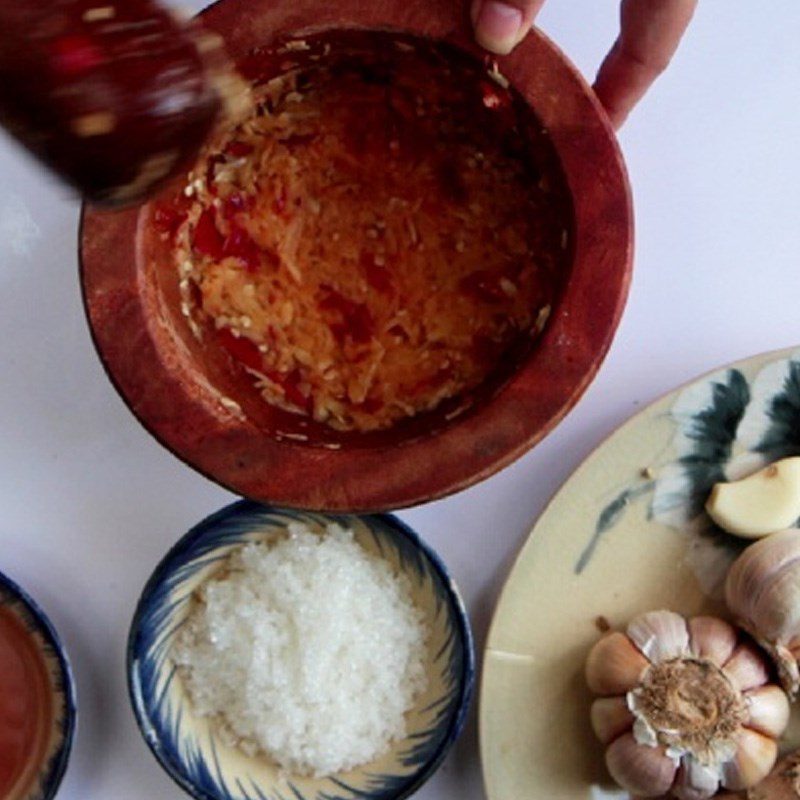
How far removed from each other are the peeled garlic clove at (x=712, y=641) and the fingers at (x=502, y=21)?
0.55m

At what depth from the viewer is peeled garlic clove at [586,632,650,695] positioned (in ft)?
3.90

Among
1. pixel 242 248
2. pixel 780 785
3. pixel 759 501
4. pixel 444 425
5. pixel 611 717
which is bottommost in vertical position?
pixel 780 785

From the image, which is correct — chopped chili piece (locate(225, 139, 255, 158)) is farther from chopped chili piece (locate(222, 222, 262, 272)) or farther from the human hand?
the human hand

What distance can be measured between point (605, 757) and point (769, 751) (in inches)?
5.6

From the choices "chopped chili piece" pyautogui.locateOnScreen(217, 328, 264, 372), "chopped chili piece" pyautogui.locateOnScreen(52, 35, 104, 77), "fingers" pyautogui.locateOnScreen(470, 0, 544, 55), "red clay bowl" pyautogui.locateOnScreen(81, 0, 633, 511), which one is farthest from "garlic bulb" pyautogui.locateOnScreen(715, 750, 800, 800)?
"chopped chili piece" pyautogui.locateOnScreen(52, 35, 104, 77)

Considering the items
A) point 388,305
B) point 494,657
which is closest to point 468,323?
point 388,305

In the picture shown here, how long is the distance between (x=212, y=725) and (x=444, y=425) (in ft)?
1.42

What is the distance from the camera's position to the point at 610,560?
124 centimetres

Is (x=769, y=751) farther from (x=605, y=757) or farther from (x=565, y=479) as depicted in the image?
(x=565, y=479)

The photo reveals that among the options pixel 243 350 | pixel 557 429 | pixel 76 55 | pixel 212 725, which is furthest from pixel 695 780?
pixel 76 55

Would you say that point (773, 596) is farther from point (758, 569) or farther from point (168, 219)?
point (168, 219)

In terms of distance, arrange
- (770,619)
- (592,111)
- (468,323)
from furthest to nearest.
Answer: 1. (770,619)
2. (468,323)
3. (592,111)

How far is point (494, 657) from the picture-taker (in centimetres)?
122

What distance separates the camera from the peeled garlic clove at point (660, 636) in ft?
3.93
